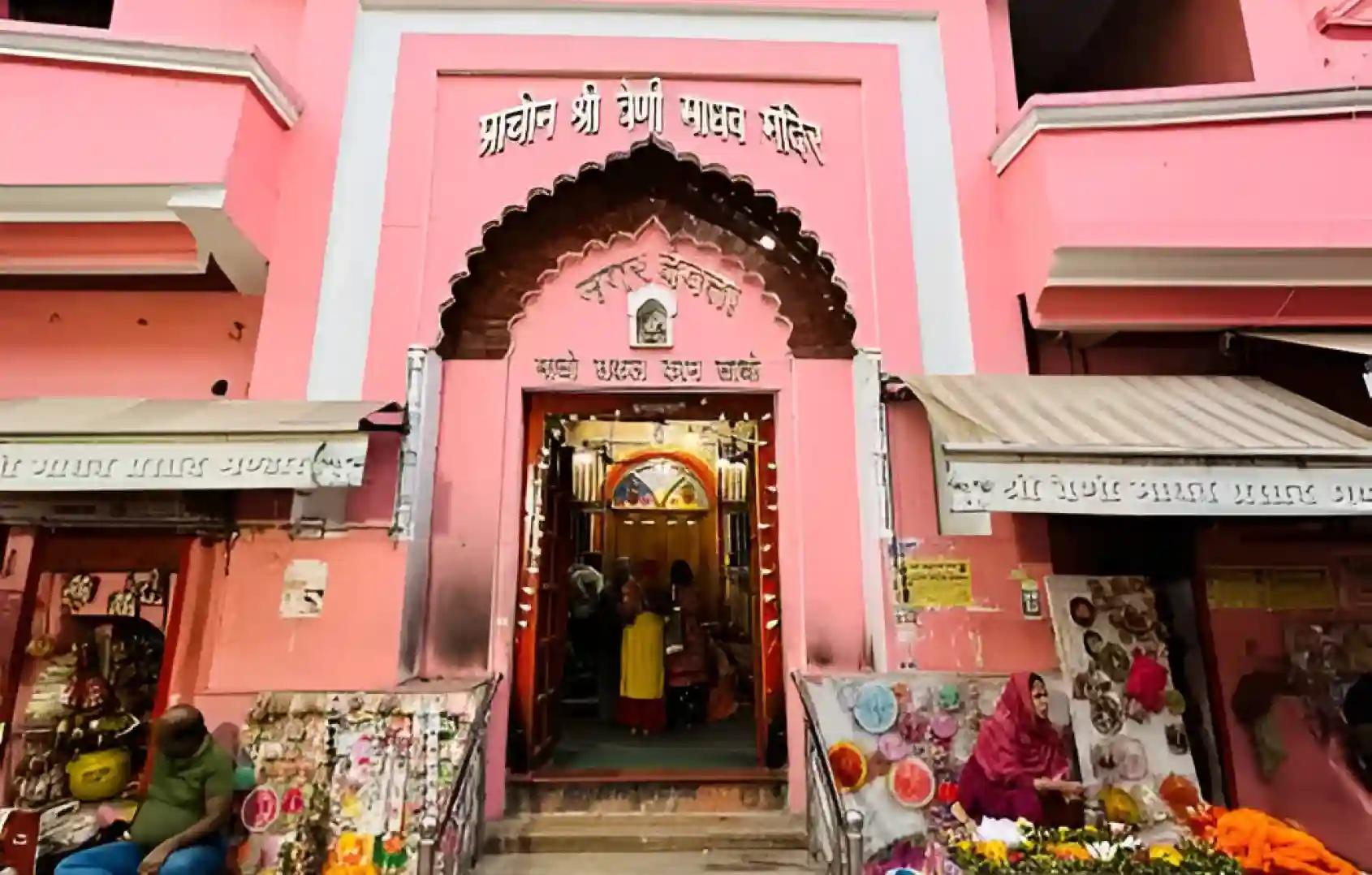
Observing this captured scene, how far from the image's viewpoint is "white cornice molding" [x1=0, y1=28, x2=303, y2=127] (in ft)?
17.2

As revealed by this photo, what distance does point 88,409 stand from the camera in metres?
5.16

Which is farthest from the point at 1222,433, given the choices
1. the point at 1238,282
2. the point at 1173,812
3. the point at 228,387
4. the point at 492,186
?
the point at 228,387

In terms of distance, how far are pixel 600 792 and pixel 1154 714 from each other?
138 inches

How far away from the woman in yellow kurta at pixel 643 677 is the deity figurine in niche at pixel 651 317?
2.61 m

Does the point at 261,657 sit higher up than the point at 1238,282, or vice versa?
the point at 1238,282

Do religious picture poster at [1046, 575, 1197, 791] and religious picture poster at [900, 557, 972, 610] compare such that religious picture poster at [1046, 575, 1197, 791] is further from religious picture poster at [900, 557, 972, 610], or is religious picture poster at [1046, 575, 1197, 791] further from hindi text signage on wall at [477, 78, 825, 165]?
hindi text signage on wall at [477, 78, 825, 165]

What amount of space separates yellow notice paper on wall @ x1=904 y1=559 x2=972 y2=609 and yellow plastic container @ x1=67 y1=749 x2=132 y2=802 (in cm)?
556

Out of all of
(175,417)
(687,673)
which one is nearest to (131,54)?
(175,417)

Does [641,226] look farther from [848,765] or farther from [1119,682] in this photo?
[1119,682]

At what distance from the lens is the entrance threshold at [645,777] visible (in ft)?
17.0

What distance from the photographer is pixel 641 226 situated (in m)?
6.09

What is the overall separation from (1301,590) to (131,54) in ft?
27.7

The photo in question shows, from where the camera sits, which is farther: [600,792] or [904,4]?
[904,4]

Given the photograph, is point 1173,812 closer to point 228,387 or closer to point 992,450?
point 992,450
